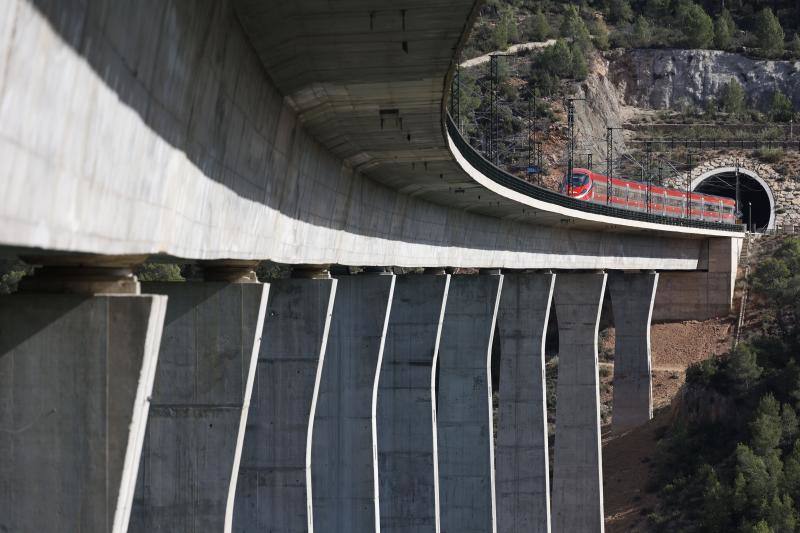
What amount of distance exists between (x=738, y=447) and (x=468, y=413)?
44.3ft

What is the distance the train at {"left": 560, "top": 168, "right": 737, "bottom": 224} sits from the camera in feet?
205

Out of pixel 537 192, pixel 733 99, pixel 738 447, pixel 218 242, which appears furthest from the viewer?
pixel 733 99

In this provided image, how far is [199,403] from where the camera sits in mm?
16531

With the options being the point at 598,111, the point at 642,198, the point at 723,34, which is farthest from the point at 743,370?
the point at 723,34

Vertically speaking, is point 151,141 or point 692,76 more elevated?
point 692,76

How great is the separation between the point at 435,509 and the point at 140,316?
2412 centimetres

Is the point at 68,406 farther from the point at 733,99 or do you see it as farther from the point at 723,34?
the point at 723,34

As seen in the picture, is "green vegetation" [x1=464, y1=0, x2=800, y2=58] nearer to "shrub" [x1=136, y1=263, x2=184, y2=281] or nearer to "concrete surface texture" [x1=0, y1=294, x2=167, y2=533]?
"shrub" [x1=136, y1=263, x2=184, y2=281]

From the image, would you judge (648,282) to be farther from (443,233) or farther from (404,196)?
(404,196)

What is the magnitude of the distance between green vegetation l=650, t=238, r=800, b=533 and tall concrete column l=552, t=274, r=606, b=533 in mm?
2899

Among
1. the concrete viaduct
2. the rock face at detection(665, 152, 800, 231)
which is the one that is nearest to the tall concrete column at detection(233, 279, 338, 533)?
the concrete viaduct

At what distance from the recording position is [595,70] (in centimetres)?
11606

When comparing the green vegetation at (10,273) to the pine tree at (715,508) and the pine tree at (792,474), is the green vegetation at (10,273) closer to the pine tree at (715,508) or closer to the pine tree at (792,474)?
the pine tree at (715,508)

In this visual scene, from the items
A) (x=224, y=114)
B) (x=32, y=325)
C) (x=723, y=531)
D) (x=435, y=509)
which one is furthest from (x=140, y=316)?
(x=723, y=531)
